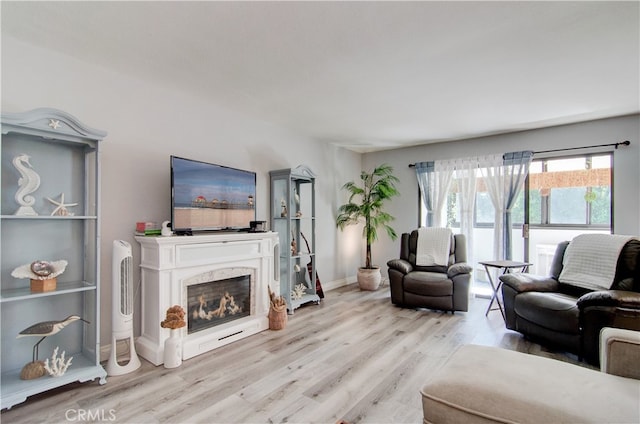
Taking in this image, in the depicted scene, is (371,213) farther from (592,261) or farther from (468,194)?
(592,261)

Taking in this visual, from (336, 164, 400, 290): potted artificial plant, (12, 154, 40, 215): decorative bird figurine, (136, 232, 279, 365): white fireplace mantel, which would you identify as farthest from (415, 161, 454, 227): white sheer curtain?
(12, 154, 40, 215): decorative bird figurine

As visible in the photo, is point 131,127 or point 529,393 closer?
point 529,393

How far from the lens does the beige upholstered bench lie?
115cm

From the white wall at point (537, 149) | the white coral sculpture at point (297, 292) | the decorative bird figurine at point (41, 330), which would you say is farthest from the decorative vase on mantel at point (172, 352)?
the white wall at point (537, 149)

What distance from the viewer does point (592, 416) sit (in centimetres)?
112

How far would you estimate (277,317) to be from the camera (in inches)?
132

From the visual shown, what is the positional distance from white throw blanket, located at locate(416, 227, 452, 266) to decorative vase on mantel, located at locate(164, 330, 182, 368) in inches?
127

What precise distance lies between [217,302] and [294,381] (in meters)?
1.25

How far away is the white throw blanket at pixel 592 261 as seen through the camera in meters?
2.91

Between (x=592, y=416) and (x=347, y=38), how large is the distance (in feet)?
7.74

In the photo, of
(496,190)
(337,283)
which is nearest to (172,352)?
(337,283)

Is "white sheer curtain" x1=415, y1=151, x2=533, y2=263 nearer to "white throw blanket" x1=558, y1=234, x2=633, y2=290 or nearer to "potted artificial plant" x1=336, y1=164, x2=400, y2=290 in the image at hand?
"potted artificial plant" x1=336, y1=164, x2=400, y2=290

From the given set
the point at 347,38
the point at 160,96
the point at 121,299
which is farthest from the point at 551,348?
the point at 160,96

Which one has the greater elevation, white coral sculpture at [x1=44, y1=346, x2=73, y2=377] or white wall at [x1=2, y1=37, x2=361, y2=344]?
white wall at [x1=2, y1=37, x2=361, y2=344]
